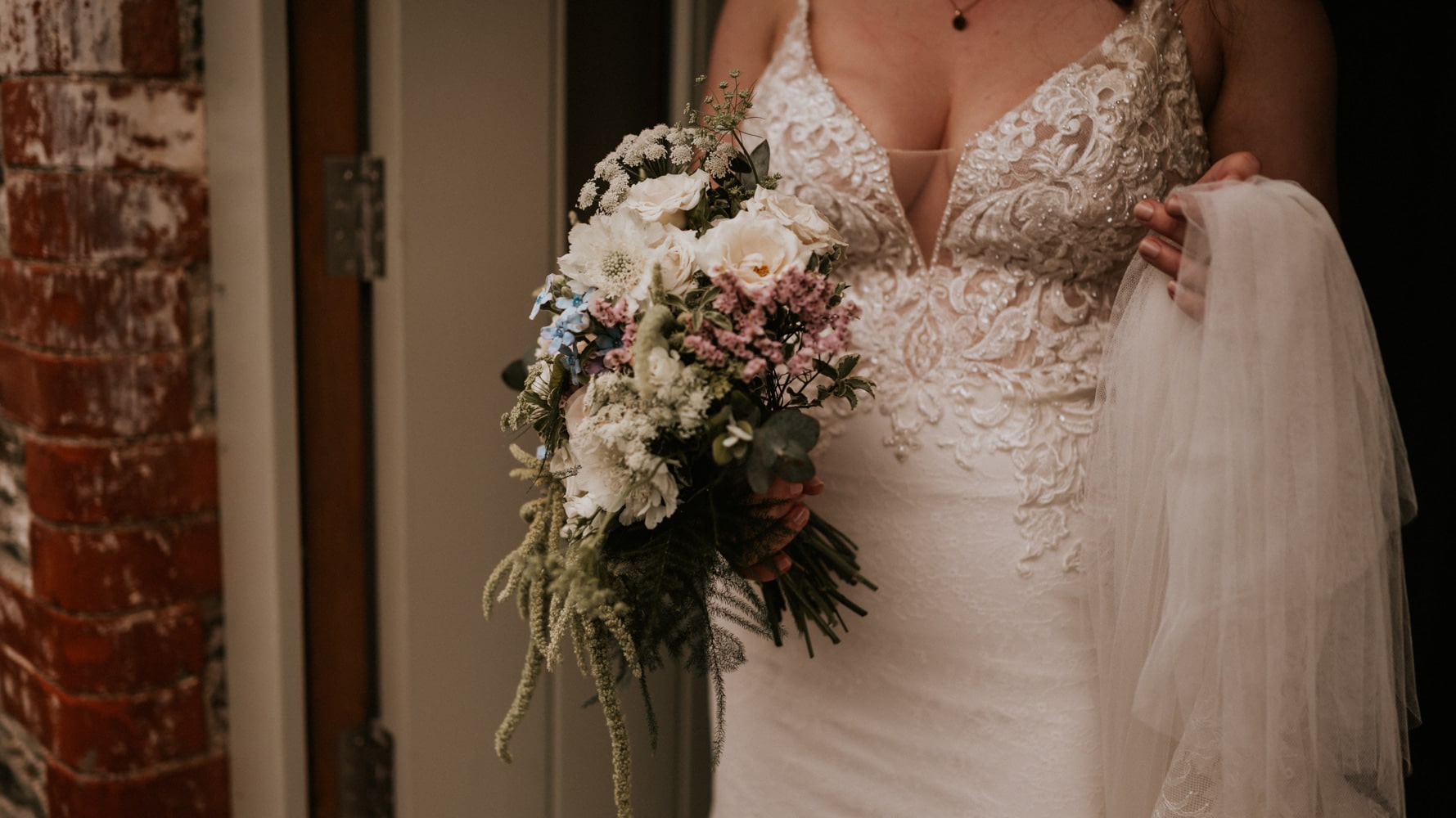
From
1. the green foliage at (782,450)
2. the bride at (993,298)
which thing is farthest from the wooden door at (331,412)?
the green foliage at (782,450)

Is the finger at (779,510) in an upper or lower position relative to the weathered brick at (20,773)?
upper

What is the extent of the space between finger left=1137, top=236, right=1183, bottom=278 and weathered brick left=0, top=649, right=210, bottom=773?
1.58 meters

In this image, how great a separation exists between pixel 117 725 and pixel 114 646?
0.42 feet

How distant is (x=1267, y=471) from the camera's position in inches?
44.7

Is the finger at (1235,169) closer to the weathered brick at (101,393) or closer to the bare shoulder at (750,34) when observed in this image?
the bare shoulder at (750,34)

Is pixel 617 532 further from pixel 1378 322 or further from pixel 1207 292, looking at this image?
pixel 1378 322

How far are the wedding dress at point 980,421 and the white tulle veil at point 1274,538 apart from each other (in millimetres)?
146

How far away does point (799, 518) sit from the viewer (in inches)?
47.0

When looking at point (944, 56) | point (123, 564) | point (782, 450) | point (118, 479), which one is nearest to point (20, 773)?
point (123, 564)

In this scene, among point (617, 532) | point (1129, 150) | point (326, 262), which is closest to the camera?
point (617, 532)

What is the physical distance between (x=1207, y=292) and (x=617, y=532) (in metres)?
0.69

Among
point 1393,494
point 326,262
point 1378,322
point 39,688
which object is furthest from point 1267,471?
point 39,688

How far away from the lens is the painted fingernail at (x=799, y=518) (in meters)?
1.19

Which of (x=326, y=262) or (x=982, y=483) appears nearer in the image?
(x=982, y=483)
